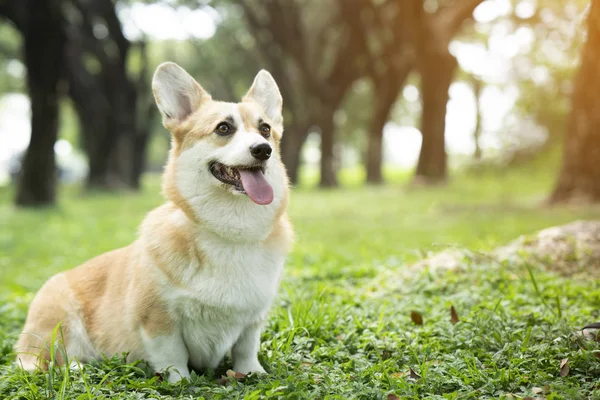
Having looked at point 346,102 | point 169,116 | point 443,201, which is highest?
point 346,102

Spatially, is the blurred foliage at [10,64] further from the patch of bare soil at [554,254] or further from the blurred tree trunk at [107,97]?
the patch of bare soil at [554,254]

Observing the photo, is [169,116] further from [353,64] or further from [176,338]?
[353,64]

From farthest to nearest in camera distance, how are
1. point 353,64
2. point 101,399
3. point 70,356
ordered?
point 353,64, point 70,356, point 101,399

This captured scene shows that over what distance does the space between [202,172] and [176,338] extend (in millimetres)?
920

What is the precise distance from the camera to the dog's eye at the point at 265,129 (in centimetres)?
342

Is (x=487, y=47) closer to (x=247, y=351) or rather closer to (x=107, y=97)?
(x=107, y=97)

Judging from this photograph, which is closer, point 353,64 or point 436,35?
point 436,35

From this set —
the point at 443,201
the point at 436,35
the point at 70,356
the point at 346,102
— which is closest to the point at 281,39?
the point at 436,35

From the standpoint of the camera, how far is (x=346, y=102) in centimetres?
3062

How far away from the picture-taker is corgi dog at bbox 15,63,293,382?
3039mm

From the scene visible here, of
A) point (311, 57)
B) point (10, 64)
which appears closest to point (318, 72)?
point (311, 57)

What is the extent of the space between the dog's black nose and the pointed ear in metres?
0.68

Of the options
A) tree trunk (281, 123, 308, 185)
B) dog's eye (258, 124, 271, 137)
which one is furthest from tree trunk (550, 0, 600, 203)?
→ tree trunk (281, 123, 308, 185)

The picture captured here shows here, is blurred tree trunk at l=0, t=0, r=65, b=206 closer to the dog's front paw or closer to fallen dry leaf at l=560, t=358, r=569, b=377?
the dog's front paw
